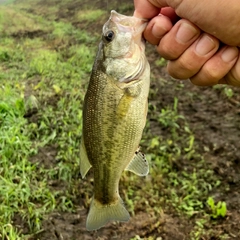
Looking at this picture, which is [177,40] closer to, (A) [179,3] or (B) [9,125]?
(A) [179,3]

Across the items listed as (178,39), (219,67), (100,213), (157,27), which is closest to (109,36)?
(157,27)

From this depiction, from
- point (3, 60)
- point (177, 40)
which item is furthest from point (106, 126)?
point (3, 60)

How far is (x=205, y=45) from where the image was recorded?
89.0 inches

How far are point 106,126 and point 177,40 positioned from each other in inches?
24.0

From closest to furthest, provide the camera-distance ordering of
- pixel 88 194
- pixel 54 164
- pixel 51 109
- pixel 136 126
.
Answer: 1. pixel 136 126
2. pixel 88 194
3. pixel 54 164
4. pixel 51 109

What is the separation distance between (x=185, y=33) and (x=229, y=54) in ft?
0.97

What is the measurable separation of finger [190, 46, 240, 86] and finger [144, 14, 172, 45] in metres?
0.32

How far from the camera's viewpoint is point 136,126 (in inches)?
88.4

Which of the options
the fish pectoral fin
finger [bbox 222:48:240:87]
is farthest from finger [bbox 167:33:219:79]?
the fish pectoral fin

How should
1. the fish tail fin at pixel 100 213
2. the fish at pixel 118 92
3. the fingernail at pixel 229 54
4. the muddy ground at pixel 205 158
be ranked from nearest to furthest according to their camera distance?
the fish at pixel 118 92
the fingernail at pixel 229 54
the fish tail fin at pixel 100 213
the muddy ground at pixel 205 158

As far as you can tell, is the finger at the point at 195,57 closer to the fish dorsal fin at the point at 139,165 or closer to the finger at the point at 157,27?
the finger at the point at 157,27

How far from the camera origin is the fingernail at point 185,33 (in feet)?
7.22

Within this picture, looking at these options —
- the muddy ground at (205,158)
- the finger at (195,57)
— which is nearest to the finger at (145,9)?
the finger at (195,57)

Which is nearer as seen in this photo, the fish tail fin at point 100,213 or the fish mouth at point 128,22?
the fish mouth at point 128,22
